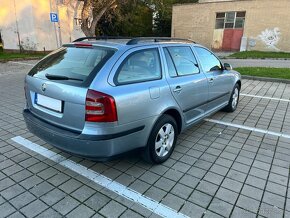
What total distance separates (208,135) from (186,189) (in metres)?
1.69

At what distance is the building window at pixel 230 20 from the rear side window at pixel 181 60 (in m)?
21.3

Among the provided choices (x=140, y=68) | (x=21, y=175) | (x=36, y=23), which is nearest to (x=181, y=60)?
(x=140, y=68)

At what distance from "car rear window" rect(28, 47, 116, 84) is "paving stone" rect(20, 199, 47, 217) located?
1.33m

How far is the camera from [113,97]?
97.8 inches

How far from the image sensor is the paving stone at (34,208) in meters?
2.39

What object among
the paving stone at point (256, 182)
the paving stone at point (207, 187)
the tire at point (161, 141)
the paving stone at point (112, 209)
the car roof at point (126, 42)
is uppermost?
the car roof at point (126, 42)

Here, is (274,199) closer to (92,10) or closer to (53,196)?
(53,196)

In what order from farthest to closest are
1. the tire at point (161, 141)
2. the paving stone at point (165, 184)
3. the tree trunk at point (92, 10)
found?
the tree trunk at point (92, 10)
the tire at point (161, 141)
the paving stone at point (165, 184)

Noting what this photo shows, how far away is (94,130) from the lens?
2.50 meters

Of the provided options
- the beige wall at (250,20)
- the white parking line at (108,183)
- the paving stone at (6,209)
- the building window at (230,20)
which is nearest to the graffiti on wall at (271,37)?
the beige wall at (250,20)

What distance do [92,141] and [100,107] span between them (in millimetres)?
367

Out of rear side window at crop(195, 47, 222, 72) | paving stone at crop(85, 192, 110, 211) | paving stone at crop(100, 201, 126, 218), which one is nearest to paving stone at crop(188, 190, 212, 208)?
paving stone at crop(100, 201, 126, 218)

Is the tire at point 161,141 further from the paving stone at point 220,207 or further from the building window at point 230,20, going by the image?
the building window at point 230,20

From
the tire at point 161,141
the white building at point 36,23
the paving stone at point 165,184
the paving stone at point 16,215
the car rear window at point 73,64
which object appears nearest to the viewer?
the paving stone at point 16,215
